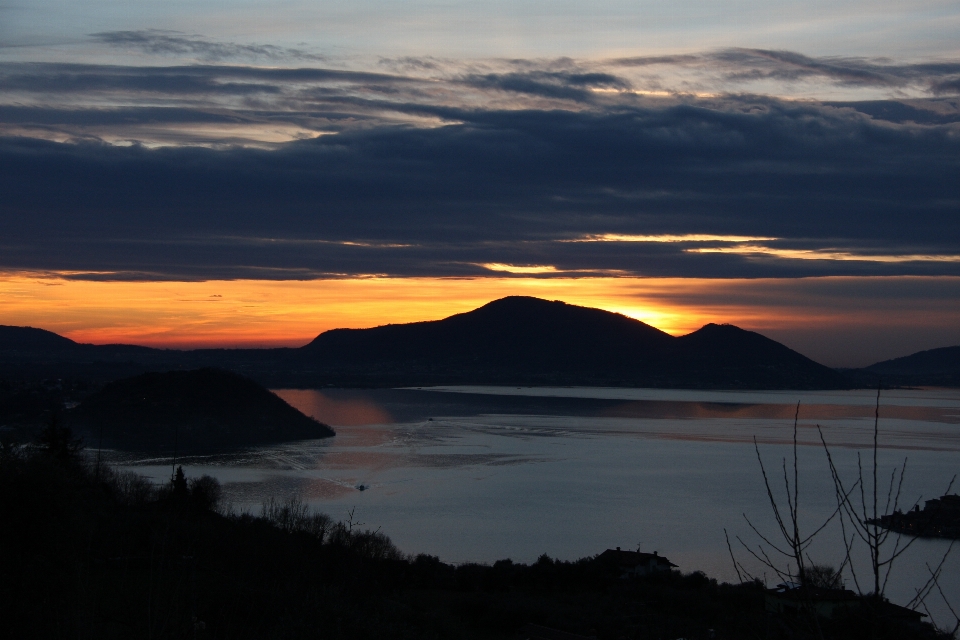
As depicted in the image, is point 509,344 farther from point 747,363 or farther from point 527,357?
point 747,363

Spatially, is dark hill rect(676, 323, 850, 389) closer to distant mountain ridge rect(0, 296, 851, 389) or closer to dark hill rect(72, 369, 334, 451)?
distant mountain ridge rect(0, 296, 851, 389)

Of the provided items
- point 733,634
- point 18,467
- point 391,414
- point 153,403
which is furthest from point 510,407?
point 18,467

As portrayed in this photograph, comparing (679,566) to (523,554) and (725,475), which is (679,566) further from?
(725,475)

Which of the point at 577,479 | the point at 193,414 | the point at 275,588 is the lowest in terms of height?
the point at 577,479

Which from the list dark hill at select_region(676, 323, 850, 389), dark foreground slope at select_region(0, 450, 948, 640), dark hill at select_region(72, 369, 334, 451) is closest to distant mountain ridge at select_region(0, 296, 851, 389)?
dark hill at select_region(676, 323, 850, 389)

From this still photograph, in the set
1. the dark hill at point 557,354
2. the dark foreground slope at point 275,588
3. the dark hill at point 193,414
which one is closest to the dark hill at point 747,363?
the dark hill at point 557,354

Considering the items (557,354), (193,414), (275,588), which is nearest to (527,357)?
(557,354)
